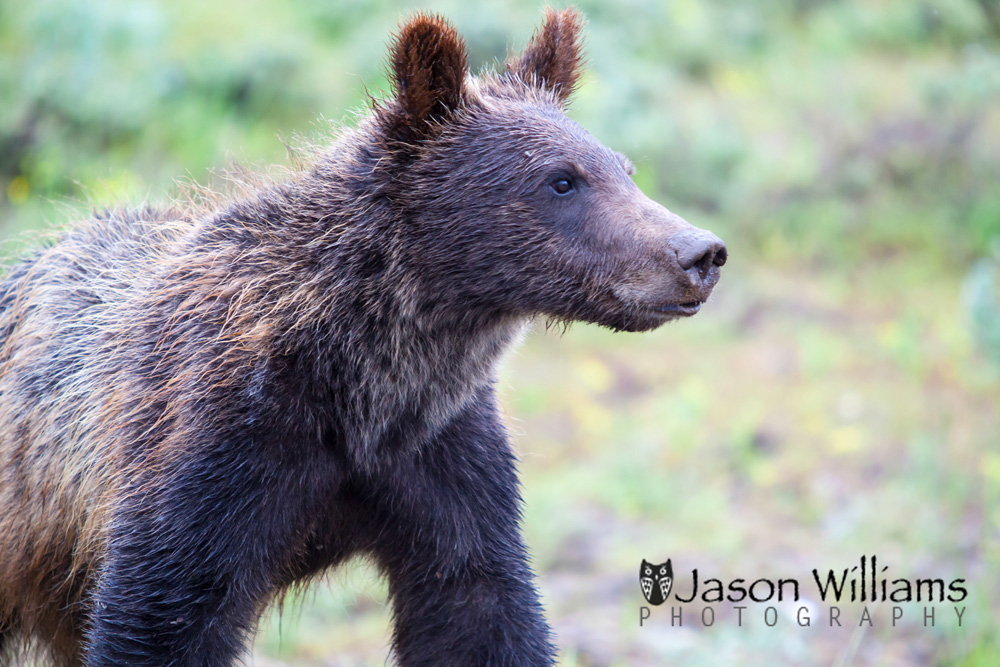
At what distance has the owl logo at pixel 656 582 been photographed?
643 centimetres

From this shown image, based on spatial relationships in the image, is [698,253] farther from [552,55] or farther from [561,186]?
[552,55]

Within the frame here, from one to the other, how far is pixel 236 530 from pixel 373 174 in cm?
136

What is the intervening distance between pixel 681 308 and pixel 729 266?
259 inches

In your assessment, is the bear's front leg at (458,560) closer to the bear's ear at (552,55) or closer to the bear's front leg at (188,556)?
the bear's front leg at (188,556)

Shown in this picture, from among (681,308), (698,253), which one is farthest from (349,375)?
(698,253)

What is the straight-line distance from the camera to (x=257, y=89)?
10.6m

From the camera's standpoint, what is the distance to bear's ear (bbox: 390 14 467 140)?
3.75m

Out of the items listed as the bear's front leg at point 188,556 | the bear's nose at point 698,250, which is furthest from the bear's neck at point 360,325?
the bear's nose at point 698,250

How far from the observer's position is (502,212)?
3.85 meters

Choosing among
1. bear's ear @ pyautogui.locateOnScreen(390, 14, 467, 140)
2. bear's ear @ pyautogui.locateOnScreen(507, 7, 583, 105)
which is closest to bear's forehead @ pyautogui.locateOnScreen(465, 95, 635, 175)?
bear's ear @ pyautogui.locateOnScreen(390, 14, 467, 140)

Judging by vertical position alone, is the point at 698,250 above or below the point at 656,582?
below

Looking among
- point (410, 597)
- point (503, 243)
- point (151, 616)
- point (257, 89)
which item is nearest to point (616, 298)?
point (503, 243)

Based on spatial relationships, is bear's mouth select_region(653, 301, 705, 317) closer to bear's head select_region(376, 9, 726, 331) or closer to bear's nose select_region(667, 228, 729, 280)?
bear's head select_region(376, 9, 726, 331)

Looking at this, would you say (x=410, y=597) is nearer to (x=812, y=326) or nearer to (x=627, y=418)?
(x=627, y=418)
